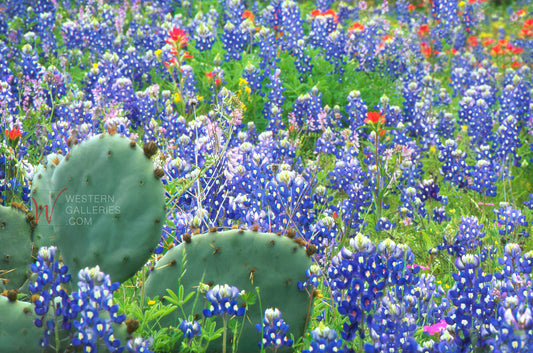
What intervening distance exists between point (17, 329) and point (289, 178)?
1.40 meters

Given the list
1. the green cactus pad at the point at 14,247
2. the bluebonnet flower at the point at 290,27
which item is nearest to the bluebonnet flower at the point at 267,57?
the bluebonnet flower at the point at 290,27

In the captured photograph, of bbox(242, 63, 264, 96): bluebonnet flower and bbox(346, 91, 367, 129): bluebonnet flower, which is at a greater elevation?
bbox(242, 63, 264, 96): bluebonnet flower

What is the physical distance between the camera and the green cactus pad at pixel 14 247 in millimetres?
2764

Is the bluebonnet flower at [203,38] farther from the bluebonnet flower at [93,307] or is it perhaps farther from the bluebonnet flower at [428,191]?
the bluebonnet flower at [93,307]

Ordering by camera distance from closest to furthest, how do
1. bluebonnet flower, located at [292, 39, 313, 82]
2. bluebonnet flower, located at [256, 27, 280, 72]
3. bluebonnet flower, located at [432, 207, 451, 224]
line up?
bluebonnet flower, located at [432, 207, 451, 224] → bluebonnet flower, located at [256, 27, 280, 72] → bluebonnet flower, located at [292, 39, 313, 82]

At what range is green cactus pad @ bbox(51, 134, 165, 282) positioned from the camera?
8.25ft

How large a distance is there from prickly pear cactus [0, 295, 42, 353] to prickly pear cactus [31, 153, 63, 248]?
520mm

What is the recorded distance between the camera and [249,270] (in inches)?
103

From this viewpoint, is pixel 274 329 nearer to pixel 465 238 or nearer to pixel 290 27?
pixel 465 238

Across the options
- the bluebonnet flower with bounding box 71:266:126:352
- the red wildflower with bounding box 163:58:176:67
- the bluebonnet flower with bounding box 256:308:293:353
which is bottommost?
the bluebonnet flower with bounding box 256:308:293:353

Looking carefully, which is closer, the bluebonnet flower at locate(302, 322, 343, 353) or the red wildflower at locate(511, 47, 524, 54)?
the bluebonnet flower at locate(302, 322, 343, 353)

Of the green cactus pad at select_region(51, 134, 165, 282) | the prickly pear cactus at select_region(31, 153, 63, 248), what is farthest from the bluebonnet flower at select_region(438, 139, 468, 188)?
the prickly pear cactus at select_region(31, 153, 63, 248)

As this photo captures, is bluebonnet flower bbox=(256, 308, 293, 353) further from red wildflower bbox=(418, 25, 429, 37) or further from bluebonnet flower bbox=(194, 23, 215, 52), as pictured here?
red wildflower bbox=(418, 25, 429, 37)

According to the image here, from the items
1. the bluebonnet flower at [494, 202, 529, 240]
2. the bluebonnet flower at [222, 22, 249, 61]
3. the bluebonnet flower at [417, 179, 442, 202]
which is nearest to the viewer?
the bluebonnet flower at [494, 202, 529, 240]
